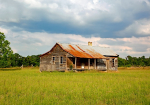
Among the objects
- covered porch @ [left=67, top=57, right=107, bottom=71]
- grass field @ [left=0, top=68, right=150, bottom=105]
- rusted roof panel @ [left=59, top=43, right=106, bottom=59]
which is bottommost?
grass field @ [left=0, top=68, right=150, bottom=105]

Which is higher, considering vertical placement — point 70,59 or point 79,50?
point 79,50

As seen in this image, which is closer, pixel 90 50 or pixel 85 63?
pixel 85 63

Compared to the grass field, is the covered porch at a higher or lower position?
higher

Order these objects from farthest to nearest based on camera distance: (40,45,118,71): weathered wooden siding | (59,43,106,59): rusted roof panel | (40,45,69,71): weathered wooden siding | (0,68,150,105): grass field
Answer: (59,43,106,59): rusted roof panel < (40,45,69,71): weathered wooden siding < (40,45,118,71): weathered wooden siding < (0,68,150,105): grass field

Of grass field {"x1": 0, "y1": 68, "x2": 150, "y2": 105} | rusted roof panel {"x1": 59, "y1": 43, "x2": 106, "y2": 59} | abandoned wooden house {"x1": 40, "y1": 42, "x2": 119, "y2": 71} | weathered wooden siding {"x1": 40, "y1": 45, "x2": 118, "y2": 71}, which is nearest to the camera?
grass field {"x1": 0, "y1": 68, "x2": 150, "y2": 105}

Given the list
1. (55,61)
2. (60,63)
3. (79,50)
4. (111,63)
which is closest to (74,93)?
(60,63)

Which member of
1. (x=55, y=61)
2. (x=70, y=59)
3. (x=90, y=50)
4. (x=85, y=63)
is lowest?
(x=85, y=63)

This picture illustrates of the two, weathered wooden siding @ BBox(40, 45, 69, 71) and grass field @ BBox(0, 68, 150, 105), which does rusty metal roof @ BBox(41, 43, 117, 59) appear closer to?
weathered wooden siding @ BBox(40, 45, 69, 71)

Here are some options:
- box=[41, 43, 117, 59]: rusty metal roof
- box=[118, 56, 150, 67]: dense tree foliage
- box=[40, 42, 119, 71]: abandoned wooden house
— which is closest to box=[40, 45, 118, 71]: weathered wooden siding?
box=[40, 42, 119, 71]: abandoned wooden house

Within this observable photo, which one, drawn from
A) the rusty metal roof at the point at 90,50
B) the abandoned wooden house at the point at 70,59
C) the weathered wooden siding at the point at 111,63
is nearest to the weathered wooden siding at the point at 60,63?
the abandoned wooden house at the point at 70,59

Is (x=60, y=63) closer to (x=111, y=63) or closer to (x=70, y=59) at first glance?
(x=70, y=59)

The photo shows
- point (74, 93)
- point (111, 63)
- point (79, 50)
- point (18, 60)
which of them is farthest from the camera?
point (18, 60)

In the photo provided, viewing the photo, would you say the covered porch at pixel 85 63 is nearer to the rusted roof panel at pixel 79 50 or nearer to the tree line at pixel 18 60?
the rusted roof panel at pixel 79 50

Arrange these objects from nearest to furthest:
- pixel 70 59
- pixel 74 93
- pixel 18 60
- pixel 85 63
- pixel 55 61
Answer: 1. pixel 74 93
2. pixel 70 59
3. pixel 55 61
4. pixel 85 63
5. pixel 18 60
